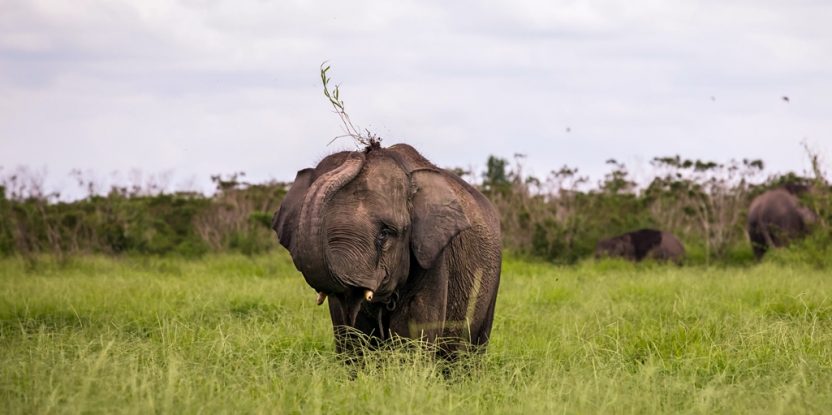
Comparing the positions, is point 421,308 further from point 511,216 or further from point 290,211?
point 511,216

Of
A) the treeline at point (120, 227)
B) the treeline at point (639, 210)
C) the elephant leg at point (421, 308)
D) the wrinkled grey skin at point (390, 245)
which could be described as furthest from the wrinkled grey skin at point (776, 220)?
the elephant leg at point (421, 308)

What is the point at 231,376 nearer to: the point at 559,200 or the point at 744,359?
the point at 744,359

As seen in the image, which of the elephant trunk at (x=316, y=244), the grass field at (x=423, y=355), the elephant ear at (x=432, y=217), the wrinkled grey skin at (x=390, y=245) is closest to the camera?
the grass field at (x=423, y=355)

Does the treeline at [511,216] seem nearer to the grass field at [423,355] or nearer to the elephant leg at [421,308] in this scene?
the grass field at [423,355]

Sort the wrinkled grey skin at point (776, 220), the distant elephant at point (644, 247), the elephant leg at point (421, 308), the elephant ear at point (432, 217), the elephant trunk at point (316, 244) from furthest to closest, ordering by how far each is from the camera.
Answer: the wrinkled grey skin at point (776, 220)
the distant elephant at point (644, 247)
the elephant leg at point (421, 308)
the elephant ear at point (432, 217)
the elephant trunk at point (316, 244)

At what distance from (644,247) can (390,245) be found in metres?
12.1

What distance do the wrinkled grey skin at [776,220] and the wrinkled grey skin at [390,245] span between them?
1197 centimetres

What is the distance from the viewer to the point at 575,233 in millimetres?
17750

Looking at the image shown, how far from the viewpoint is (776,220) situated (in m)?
17.7

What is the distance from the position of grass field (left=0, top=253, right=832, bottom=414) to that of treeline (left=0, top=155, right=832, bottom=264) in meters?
4.78

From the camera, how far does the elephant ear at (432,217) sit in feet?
18.6

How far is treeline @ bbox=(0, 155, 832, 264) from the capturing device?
57.2 ft

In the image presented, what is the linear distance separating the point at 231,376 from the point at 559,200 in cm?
1579

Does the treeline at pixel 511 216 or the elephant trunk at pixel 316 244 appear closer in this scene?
the elephant trunk at pixel 316 244
